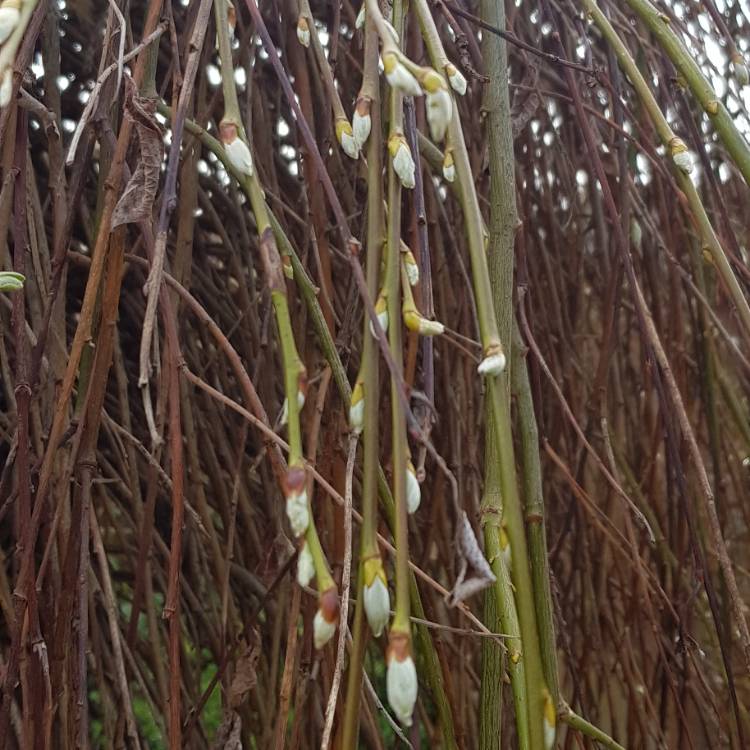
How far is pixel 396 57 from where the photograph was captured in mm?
469

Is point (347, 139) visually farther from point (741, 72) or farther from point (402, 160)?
point (741, 72)

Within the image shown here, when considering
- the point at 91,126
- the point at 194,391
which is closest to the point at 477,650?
the point at 194,391

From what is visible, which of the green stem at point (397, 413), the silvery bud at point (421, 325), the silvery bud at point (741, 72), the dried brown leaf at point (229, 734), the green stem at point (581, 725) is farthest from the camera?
the silvery bud at point (741, 72)

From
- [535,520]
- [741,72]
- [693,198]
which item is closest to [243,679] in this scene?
[535,520]

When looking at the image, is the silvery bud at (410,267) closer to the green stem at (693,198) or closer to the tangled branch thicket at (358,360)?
the tangled branch thicket at (358,360)

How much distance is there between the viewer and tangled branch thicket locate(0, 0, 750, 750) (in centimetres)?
51

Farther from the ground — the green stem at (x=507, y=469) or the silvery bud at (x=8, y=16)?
the silvery bud at (x=8, y=16)

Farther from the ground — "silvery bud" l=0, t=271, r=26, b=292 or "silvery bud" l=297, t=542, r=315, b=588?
"silvery bud" l=0, t=271, r=26, b=292

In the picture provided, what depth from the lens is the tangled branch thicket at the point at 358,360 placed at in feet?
1.66

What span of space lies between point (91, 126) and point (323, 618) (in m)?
0.57

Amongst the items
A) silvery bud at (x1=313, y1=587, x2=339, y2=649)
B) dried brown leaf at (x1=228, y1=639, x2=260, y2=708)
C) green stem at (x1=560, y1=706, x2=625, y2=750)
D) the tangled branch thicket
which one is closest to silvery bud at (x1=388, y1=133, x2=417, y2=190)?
the tangled branch thicket

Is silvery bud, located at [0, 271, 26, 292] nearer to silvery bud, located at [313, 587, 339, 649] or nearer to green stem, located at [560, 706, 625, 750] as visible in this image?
silvery bud, located at [313, 587, 339, 649]

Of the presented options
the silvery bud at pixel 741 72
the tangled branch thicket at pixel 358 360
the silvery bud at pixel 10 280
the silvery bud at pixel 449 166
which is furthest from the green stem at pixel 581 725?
the silvery bud at pixel 741 72

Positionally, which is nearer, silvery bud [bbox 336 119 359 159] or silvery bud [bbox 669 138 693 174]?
silvery bud [bbox 336 119 359 159]
